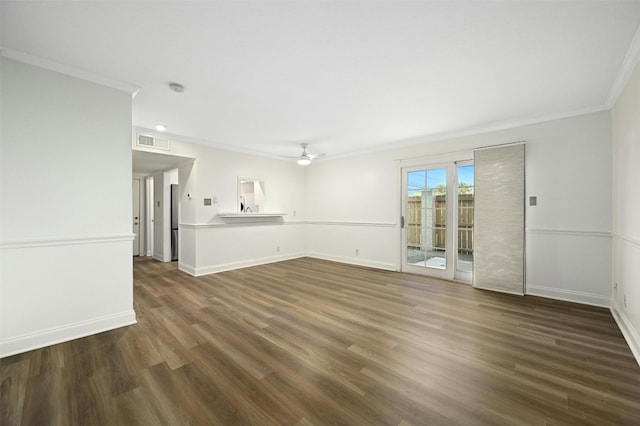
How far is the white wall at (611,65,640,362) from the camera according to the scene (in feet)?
7.45

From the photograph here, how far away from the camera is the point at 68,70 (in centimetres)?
244

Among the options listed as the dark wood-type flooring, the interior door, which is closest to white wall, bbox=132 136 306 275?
the dark wood-type flooring

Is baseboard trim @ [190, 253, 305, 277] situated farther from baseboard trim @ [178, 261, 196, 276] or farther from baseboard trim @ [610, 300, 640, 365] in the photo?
baseboard trim @ [610, 300, 640, 365]

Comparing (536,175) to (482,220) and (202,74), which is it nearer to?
(482,220)

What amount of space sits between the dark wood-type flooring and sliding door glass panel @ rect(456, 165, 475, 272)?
1.12 metres

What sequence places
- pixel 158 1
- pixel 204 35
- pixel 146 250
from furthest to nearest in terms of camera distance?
pixel 146 250
pixel 204 35
pixel 158 1

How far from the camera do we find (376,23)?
6.06 feet

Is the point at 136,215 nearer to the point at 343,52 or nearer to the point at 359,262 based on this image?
the point at 359,262

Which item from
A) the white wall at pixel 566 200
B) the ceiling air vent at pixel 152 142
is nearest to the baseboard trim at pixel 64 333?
the ceiling air vent at pixel 152 142

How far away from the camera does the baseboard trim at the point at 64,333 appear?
2188 mm

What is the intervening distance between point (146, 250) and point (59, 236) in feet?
16.9

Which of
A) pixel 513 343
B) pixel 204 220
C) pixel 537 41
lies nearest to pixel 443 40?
pixel 537 41

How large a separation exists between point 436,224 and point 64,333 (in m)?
5.16

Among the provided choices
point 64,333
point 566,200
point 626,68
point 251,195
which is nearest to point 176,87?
point 64,333
